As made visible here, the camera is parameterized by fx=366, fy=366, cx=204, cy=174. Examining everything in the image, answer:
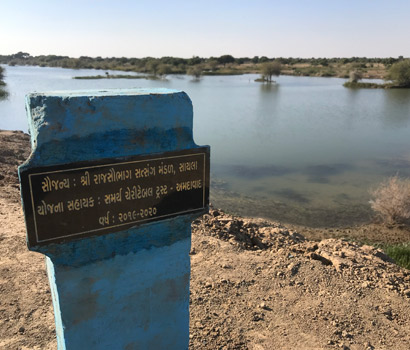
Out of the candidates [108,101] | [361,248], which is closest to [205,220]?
[361,248]

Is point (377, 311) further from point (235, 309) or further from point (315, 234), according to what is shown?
point (315, 234)

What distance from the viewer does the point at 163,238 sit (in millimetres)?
Answer: 2453

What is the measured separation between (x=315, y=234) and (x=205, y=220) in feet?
9.21

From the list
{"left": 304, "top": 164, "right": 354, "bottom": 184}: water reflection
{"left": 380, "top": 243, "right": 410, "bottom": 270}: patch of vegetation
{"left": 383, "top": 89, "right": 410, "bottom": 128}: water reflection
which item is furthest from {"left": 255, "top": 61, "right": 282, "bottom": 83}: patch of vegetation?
{"left": 380, "top": 243, "right": 410, "bottom": 270}: patch of vegetation

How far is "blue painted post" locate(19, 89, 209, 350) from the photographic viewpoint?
1.95m

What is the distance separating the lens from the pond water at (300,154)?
926 cm

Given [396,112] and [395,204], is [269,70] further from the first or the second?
[395,204]

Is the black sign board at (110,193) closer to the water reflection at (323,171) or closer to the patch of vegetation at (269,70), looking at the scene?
the water reflection at (323,171)

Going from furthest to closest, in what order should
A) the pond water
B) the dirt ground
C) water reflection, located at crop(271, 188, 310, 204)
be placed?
water reflection, located at crop(271, 188, 310, 204)
the pond water
the dirt ground

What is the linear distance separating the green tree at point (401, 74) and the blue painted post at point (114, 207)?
45.1 m

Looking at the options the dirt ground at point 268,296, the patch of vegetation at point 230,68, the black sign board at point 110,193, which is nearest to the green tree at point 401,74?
the patch of vegetation at point 230,68

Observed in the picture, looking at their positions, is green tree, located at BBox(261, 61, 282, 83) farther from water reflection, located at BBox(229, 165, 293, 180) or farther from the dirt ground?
the dirt ground

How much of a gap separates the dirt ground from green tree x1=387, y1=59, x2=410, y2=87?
41814 mm

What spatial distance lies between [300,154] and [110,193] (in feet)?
41.2
